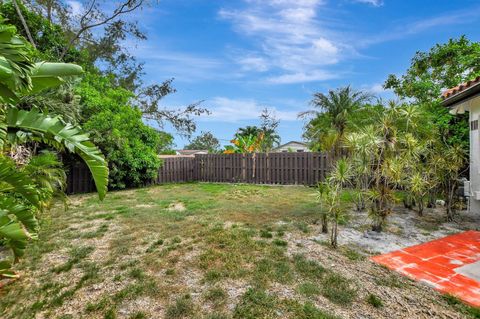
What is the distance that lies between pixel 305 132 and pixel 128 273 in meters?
18.7

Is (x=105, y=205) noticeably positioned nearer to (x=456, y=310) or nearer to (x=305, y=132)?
(x=456, y=310)

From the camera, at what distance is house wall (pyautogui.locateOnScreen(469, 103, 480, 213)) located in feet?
18.5

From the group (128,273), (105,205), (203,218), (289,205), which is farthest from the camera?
(105,205)

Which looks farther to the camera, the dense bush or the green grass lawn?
the dense bush

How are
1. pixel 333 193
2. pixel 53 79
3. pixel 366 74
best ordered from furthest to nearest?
pixel 366 74
pixel 333 193
pixel 53 79

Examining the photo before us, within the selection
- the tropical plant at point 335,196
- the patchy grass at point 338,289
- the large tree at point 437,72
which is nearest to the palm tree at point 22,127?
the patchy grass at point 338,289

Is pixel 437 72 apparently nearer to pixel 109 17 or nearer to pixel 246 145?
pixel 246 145

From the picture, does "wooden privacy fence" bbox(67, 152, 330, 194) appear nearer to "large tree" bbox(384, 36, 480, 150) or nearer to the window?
"large tree" bbox(384, 36, 480, 150)

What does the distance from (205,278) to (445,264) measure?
120 inches

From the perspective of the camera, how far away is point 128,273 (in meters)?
3.00

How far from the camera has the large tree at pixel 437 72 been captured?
9414mm

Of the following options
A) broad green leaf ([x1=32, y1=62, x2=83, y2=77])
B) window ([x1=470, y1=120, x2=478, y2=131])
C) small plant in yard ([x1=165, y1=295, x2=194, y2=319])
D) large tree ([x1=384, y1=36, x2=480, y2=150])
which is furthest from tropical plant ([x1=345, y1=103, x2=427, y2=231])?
broad green leaf ([x1=32, y1=62, x2=83, y2=77])

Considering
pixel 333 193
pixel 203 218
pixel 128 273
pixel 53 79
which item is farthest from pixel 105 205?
pixel 333 193

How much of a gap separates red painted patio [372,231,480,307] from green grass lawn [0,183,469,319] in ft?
0.84
